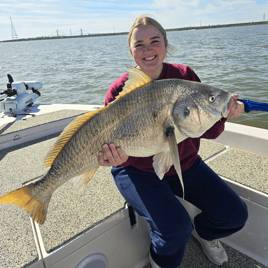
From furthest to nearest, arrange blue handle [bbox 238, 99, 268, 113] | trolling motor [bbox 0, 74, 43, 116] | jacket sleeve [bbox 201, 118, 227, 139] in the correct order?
trolling motor [bbox 0, 74, 43, 116] < jacket sleeve [bbox 201, 118, 227, 139] < blue handle [bbox 238, 99, 268, 113]

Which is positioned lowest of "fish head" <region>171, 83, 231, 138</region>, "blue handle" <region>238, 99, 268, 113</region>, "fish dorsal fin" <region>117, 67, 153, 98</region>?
"blue handle" <region>238, 99, 268, 113</region>

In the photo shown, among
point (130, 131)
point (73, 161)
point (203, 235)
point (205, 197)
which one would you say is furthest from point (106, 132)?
point (203, 235)

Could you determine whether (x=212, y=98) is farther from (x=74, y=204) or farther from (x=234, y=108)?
(x=74, y=204)

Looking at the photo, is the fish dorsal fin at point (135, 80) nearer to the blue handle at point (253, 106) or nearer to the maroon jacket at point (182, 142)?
the maroon jacket at point (182, 142)

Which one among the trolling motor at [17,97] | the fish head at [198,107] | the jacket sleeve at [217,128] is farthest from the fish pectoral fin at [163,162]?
the trolling motor at [17,97]

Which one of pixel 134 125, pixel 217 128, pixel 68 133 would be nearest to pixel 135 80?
pixel 134 125

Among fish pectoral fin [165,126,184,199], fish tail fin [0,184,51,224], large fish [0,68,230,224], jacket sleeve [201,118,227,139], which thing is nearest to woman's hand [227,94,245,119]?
large fish [0,68,230,224]

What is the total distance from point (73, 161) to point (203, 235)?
53.2 inches

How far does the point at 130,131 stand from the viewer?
158cm

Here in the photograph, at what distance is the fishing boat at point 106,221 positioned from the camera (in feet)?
5.36

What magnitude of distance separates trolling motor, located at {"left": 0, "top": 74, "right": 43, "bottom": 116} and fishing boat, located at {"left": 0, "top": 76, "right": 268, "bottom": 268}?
1.83 metres

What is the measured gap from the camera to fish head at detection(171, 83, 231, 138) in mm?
1534

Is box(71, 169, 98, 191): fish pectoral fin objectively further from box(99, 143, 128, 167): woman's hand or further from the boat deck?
the boat deck

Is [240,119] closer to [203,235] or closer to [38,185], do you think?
[203,235]
